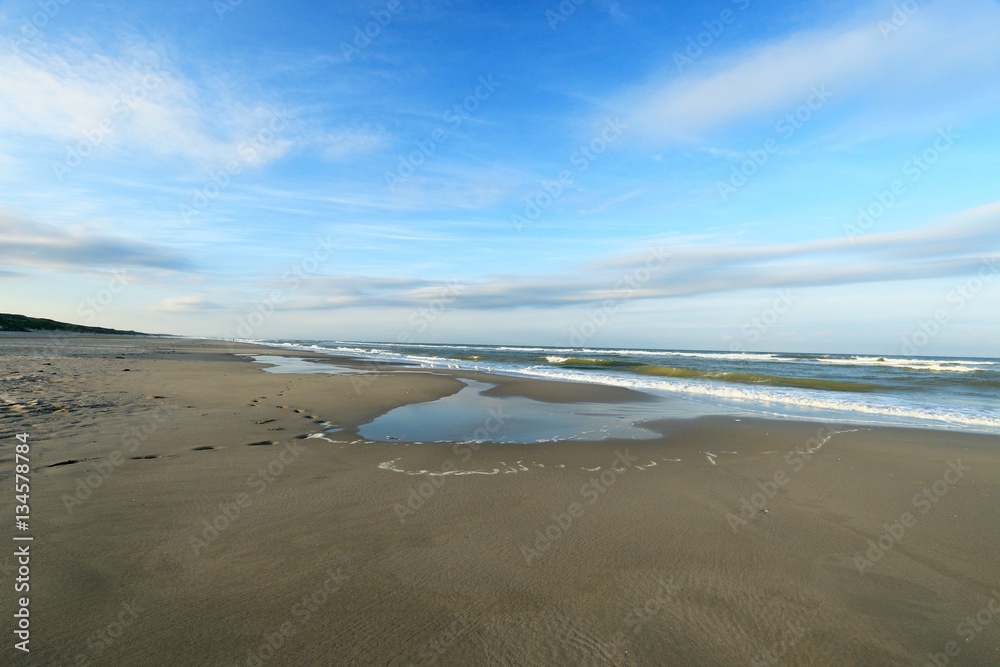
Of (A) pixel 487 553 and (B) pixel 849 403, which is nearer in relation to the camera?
(A) pixel 487 553

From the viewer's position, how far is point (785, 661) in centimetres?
304

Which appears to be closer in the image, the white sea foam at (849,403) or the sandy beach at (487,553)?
Answer: the sandy beach at (487,553)

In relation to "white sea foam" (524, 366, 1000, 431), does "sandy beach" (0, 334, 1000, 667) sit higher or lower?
lower

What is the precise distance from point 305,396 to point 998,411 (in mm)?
22493

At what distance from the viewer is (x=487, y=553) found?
4.28 m

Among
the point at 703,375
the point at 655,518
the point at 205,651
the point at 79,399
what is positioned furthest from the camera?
the point at 703,375

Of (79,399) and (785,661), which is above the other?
(79,399)

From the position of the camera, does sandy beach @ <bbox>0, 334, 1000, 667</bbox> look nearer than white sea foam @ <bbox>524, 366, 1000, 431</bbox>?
Yes

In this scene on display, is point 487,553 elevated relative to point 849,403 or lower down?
lower down

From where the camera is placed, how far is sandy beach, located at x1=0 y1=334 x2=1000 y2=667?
3082 mm

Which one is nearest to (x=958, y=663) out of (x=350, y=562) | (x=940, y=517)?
(x=940, y=517)

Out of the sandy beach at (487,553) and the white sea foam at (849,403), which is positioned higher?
the white sea foam at (849,403)

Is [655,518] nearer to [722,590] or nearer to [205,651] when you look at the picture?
[722,590]

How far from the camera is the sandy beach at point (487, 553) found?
3082mm
